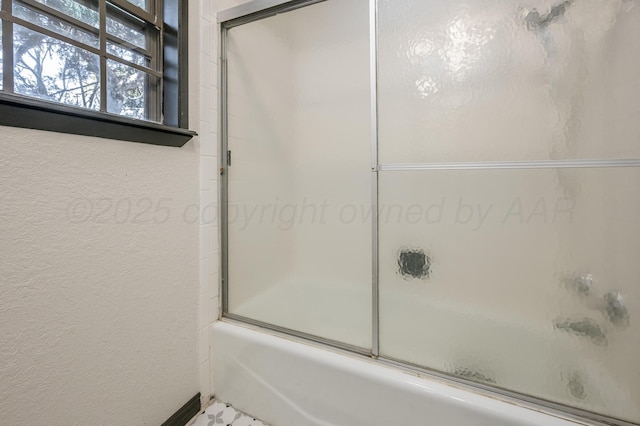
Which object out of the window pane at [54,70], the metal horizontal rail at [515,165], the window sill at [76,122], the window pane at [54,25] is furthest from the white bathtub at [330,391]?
the window pane at [54,25]

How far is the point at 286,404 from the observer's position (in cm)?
122

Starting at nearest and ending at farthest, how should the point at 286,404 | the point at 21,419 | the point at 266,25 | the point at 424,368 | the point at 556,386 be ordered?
the point at 21,419, the point at 556,386, the point at 424,368, the point at 286,404, the point at 266,25

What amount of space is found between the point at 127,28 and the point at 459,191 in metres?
1.44

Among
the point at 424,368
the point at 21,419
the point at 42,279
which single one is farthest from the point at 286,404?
the point at 42,279

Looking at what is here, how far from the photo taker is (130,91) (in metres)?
1.08

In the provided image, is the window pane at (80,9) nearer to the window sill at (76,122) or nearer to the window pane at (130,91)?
the window pane at (130,91)

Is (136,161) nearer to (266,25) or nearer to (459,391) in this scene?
(266,25)

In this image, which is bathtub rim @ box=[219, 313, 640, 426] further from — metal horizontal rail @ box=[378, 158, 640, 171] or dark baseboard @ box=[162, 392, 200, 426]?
metal horizontal rail @ box=[378, 158, 640, 171]

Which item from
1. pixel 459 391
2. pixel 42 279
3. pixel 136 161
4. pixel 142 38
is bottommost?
pixel 459 391

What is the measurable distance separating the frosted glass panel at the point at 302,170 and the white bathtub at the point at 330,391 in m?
0.13

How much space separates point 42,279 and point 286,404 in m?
0.98

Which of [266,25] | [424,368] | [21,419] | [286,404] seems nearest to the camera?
[21,419]

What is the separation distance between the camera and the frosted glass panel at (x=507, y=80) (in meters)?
0.99

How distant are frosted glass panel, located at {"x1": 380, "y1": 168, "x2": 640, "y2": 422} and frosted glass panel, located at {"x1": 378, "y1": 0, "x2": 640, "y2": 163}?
12 cm
